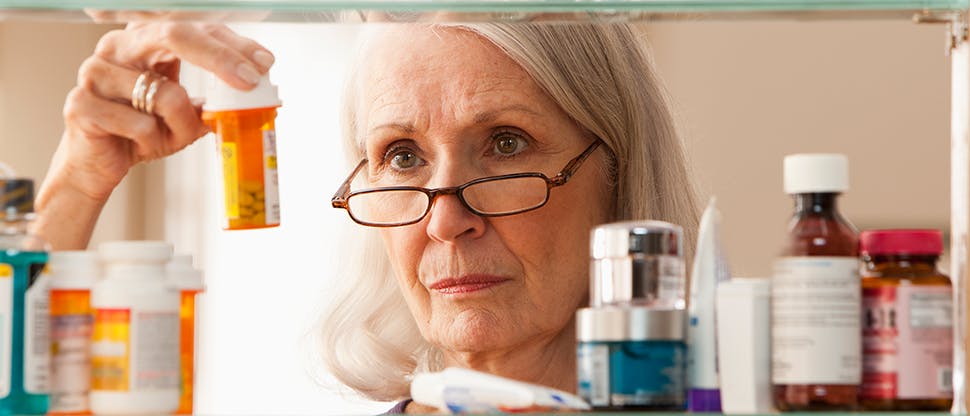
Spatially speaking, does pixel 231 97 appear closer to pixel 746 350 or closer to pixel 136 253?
pixel 136 253

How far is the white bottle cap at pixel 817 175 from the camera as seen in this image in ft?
2.65

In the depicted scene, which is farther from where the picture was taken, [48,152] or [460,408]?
[48,152]

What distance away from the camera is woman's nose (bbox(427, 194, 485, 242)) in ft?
3.66

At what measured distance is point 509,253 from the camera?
113cm

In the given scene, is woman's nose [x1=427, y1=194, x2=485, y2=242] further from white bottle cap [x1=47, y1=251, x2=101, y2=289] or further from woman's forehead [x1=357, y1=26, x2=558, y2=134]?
white bottle cap [x1=47, y1=251, x2=101, y2=289]

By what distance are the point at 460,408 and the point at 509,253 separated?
0.32 m

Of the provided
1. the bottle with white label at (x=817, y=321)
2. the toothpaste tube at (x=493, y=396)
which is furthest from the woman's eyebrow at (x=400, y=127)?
the bottle with white label at (x=817, y=321)

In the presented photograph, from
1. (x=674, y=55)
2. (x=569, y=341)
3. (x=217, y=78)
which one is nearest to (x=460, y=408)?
(x=569, y=341)

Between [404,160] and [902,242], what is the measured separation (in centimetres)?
54

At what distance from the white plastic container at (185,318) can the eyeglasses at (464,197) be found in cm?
32

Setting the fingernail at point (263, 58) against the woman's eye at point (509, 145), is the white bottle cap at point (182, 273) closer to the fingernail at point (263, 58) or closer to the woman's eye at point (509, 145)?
the fingernail at point (263, 58)

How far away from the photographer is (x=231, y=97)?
966 millimetres

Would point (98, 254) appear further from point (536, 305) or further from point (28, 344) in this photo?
point (536, 305)

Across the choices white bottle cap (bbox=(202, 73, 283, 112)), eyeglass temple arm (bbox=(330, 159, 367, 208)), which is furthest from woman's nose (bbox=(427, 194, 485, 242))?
white bottle cap (bbox=(202, 73, 283, 112))
